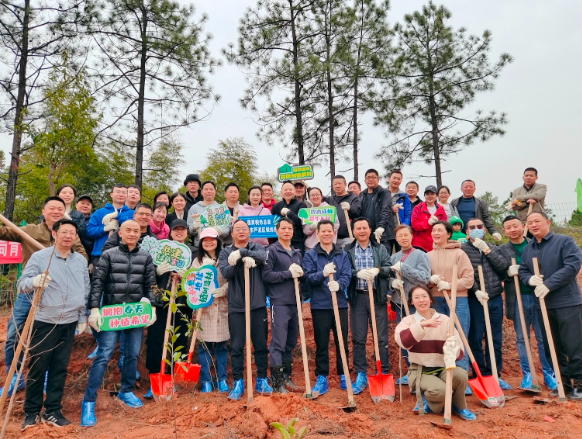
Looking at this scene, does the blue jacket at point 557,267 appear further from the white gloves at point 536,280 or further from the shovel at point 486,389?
the shovel at point 486,389

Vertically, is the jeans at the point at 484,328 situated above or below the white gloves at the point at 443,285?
below

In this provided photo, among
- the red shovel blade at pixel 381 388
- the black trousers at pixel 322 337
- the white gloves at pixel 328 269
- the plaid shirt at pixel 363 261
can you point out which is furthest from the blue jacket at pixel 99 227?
the red shovel blade at pixel 381 388

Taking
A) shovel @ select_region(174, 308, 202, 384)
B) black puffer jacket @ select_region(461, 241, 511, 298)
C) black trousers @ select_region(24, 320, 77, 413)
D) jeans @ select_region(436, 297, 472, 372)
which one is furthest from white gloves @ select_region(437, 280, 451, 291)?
black trousers @ select_region(24, 320, 77, 413)

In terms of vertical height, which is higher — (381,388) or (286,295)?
(286,295)

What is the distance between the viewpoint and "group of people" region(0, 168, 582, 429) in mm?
4402

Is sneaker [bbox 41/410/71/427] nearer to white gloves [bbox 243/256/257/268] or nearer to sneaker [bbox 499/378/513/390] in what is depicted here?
white gloves [bbox 243/256/257/268]

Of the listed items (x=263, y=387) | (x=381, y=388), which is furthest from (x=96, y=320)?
(x=381, y=388)

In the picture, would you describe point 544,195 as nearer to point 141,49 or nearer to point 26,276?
point 26,276

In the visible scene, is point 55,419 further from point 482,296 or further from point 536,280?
point 536,280

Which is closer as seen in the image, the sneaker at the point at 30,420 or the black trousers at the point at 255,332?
the sneaker at the point at 30,420

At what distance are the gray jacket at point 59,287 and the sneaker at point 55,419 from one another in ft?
3.39

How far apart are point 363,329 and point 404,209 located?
2990 mm

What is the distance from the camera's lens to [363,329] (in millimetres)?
5277

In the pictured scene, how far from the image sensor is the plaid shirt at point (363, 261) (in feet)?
17.7
